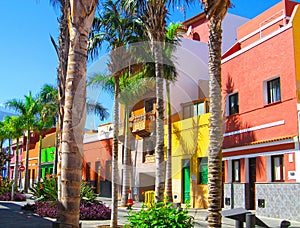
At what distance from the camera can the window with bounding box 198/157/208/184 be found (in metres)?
24.1

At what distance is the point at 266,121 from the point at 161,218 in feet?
40.5

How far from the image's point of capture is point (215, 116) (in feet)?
32.4

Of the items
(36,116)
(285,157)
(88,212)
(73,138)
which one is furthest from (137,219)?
(36,116)

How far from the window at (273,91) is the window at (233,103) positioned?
2.65 metres

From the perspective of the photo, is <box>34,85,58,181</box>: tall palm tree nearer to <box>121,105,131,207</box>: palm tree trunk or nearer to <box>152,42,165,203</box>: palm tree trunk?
<box>121,105,131,207</box>: palm tree trunk

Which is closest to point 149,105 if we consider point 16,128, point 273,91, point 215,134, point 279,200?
point 273,91

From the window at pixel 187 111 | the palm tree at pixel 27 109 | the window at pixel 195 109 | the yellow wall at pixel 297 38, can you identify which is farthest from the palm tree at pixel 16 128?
the yellow wall at pixel 297 38

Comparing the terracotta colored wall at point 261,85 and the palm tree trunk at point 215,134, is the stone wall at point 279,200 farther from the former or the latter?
the palm tree trunk at point 215,134

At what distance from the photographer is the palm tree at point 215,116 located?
9164 mm

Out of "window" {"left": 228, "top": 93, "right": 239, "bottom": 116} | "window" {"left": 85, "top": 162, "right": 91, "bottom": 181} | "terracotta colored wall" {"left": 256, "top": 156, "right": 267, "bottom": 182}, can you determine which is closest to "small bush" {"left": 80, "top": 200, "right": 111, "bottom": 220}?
"terracotta colored wall" {"left": 256, "top": 156, "right": 267, "bottom": 182}

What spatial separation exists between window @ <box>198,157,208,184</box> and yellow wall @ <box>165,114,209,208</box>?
23cm

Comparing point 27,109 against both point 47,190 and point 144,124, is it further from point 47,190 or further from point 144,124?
point 47,190

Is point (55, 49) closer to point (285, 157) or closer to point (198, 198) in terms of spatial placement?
point (285, 157)

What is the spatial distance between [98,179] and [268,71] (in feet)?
81.3
